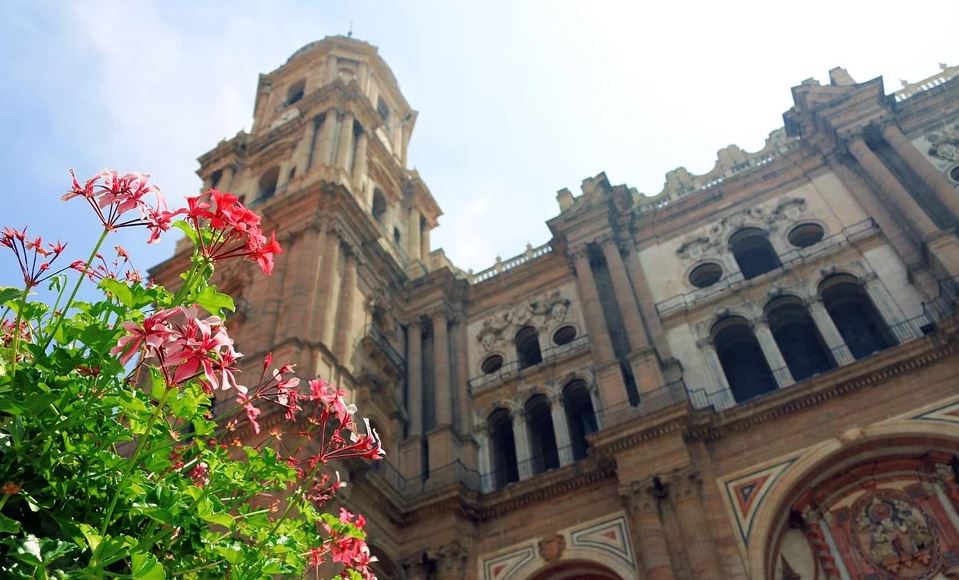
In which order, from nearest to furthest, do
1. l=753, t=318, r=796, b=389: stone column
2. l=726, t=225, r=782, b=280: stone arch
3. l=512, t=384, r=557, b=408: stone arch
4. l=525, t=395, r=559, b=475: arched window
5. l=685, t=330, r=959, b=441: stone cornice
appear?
1. l=685, t=330, r=959, b=441: stone cornice
2. l=753, t=318, r=796, b=389: stone column
3. l=525, t=395, r=559, b=475: arched window
4. l=512, t=384, r=557, b=408: stone arch
5. l=726, t=225, r=782, b=280: stone arch

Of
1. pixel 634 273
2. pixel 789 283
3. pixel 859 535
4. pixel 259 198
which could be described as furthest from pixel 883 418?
pixel 259 198

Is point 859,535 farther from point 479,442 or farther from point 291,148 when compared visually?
point 291,148

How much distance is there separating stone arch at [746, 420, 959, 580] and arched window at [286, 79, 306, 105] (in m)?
29.3

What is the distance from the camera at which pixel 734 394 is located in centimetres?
1941

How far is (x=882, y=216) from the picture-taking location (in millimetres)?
20078

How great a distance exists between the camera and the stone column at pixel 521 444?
2000 cm

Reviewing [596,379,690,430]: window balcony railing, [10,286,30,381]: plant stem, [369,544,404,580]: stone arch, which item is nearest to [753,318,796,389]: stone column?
[596,379,690,430]: window balcony railing

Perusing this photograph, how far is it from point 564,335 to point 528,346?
132cm

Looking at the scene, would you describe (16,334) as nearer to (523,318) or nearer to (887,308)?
(887,308)

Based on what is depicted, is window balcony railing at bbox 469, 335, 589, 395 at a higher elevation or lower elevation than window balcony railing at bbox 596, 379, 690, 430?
higher

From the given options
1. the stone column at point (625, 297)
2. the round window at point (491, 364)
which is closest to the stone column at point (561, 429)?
the stone column at point (625, 297)

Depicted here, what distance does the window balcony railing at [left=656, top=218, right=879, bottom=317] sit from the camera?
2031 centimetres

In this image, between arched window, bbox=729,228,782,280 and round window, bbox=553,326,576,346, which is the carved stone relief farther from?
round window, bbox=553,326,576,346

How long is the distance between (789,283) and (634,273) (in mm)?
4298
